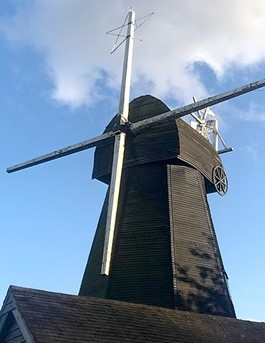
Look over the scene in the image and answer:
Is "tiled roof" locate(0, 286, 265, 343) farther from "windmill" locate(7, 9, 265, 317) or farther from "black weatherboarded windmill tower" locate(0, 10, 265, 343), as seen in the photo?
"windmill" locate(7, 9, 265, 317)

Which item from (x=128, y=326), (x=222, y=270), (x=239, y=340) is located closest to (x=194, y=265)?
(x=222, y=270)

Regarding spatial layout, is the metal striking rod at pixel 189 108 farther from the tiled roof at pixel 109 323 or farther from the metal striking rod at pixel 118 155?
the tiled roof at pixel 109 323

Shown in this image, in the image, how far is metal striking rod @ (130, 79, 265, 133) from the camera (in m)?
15.0

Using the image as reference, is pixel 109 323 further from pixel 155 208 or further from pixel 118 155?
pixel 118 155

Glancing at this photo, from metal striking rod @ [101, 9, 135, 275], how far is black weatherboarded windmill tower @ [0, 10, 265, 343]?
0.11 feet

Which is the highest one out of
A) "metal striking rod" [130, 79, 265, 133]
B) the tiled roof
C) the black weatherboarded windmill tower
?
"metal striking rod" [130, 79, 265, 133]

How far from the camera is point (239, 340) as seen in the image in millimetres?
11016

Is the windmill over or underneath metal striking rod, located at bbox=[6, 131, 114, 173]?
underneath

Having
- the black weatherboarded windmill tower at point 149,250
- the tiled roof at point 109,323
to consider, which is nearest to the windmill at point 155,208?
the black weatherboarded windmill tower at point 149,250

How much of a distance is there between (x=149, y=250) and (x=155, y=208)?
4.27 feet

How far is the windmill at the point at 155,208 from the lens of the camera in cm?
1332

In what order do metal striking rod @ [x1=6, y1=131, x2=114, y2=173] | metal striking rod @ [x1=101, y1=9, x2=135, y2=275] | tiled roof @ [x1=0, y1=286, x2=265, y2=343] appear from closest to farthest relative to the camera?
1. tiled roof @ [x1=0, y1=286, x2=265, y2=343]
2. metal striking rod @ [x1=101, y1=9, x2=135, y2=275]
3. metal striking rod @ [x1=6, y1=131, x2=114, y2=173]

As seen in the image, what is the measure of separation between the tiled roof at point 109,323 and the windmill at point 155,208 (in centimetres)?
164

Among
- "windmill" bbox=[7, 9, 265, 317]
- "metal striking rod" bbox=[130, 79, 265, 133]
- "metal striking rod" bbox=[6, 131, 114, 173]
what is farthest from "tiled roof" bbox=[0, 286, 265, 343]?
"metal striking rod" bbox=[6, 131, 114, 173]
